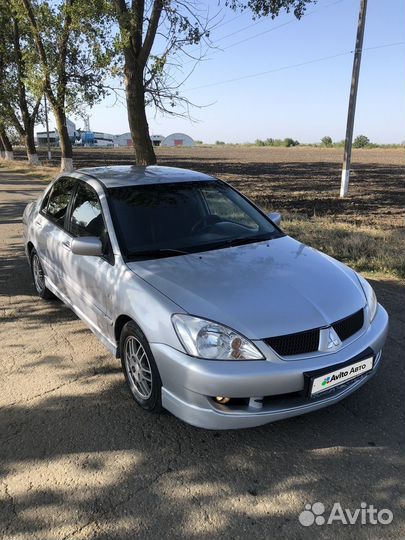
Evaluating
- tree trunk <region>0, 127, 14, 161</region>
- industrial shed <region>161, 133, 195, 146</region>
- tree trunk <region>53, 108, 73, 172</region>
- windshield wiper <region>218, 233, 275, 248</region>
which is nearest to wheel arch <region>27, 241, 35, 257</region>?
windshield wiper <region>218, 233, 275, 248</region>

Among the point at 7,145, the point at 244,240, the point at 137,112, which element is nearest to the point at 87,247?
the point at 244,240

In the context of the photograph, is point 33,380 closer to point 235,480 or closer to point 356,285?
point 235,480

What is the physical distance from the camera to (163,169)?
484cm

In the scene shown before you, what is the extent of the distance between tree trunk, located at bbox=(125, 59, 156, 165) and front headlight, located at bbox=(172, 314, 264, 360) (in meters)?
10.5

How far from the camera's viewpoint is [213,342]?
2.72 metres

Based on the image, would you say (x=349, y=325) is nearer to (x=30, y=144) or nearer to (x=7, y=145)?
(x=30, y=144)

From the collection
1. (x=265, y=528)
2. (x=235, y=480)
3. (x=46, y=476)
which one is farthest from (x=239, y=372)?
(x=46, y=476)

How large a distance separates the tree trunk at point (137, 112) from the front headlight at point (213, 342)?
34.6 ft

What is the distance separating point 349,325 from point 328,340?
0.27 meters

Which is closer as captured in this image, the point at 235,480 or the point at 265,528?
the point at 265,528

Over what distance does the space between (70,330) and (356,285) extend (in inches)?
108

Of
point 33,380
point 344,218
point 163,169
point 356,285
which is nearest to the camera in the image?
point 356,285

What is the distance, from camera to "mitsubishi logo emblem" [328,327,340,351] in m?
2.81

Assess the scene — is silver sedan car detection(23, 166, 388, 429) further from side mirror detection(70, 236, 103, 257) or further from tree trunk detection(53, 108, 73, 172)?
tree trunk detection(53, 108, 73, 172)
